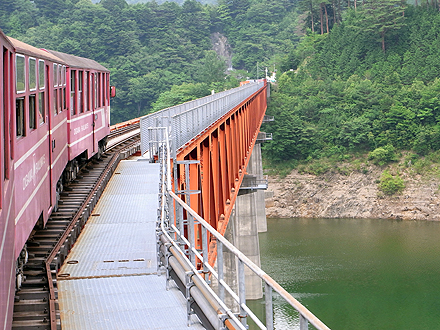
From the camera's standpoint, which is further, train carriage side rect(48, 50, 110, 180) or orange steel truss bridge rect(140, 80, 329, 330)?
train carriage side rect(48, 50, 110, 180)

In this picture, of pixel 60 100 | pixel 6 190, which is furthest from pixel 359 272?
pixel 6 190

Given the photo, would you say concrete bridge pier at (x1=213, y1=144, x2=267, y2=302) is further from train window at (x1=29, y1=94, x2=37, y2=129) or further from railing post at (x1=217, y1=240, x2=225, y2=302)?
railing post at (x1=217, y1=240, x2=225, y2=302)

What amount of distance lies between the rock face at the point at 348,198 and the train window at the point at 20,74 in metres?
48.5

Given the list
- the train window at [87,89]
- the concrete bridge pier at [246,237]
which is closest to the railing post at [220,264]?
the train window at [87,89]

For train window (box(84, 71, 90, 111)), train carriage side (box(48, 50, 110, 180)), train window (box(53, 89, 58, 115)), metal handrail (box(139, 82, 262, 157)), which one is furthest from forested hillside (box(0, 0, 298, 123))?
train window (box(53, 89, 58, 115))

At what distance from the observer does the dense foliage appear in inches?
2327

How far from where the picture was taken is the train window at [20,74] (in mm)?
6760

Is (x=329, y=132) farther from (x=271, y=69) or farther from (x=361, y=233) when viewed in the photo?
(x=271, y=69)

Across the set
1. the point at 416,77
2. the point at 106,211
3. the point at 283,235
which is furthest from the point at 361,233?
the point at 106,211

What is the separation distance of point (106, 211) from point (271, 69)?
95309 millimetres

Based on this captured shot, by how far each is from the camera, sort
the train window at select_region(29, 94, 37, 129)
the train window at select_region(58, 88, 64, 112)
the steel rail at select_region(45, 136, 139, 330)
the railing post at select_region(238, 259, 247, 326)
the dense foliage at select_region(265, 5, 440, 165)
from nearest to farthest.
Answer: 1. the railing post at select_region(238, 259, 247, 326)
2. the steel rail at select_region(45, 136, 139, 330)
3. the train window at select_region(29, 94, 37, 129)
4. the train window at select_region(58, 88, 64, 112)
5. the dense foliage at select_region(265, 5, 440, 165)

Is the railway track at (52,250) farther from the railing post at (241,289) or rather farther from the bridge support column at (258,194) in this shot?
the bridge support column at (258,194)

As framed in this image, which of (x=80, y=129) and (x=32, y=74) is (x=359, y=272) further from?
(x=32, y=74)

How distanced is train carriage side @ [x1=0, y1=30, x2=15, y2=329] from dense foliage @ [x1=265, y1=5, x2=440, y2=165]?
176ft
